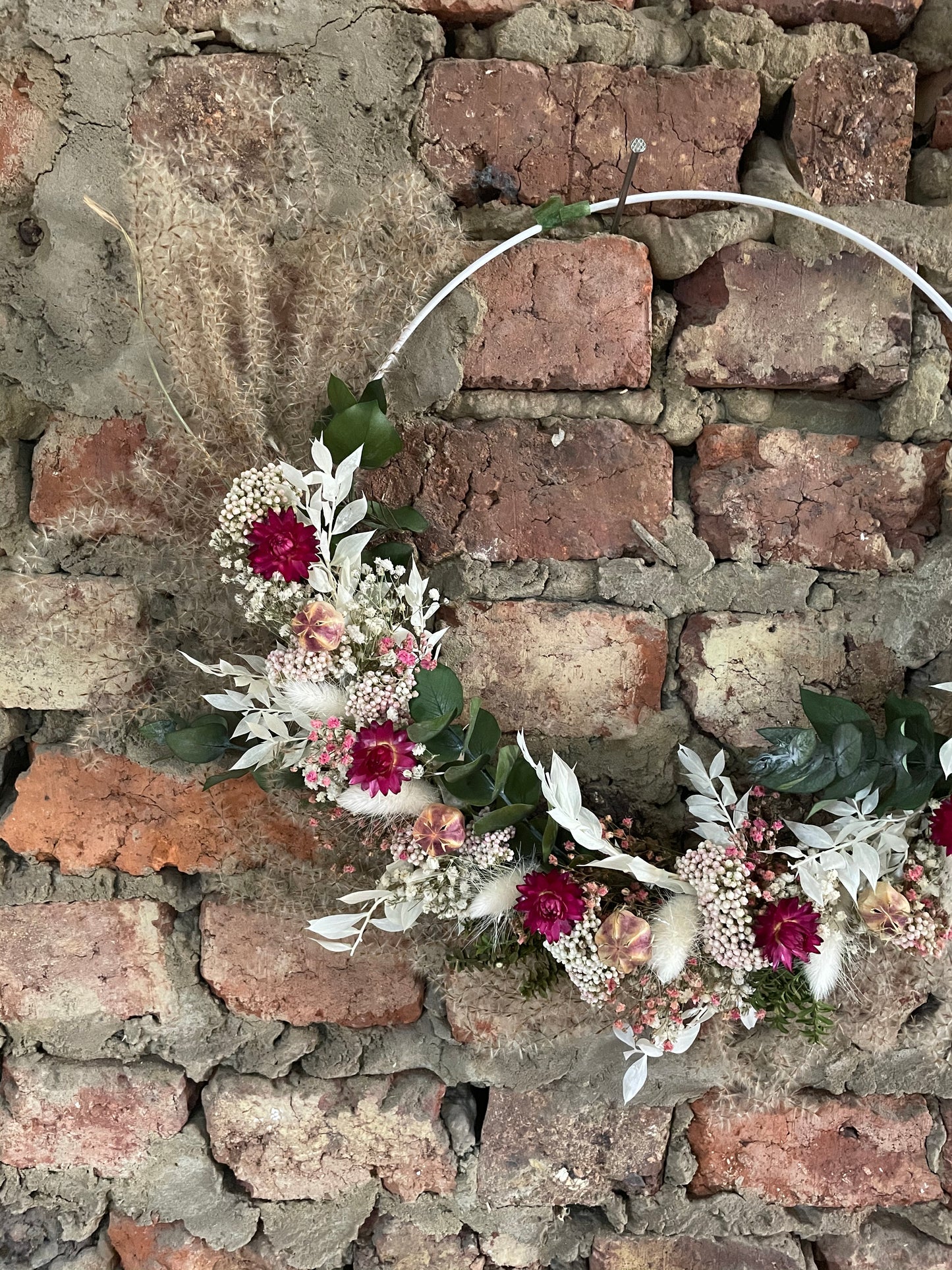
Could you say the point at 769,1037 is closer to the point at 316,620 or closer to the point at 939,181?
the point at 316,620

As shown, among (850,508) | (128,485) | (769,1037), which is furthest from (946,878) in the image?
(128,485)

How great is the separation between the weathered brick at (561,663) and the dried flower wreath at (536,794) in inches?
2.8

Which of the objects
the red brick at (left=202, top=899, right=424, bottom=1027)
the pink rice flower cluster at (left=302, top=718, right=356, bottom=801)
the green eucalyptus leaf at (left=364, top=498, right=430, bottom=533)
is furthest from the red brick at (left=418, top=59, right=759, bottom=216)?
the red brick at (left=202, top=899, right=424, bottom=1027)

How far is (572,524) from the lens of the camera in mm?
891

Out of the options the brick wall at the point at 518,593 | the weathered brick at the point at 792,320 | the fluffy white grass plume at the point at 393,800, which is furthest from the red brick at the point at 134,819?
the weathered brick at the point at 792,320

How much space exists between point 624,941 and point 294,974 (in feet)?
1.30

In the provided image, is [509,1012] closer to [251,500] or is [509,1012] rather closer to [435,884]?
[435,884]

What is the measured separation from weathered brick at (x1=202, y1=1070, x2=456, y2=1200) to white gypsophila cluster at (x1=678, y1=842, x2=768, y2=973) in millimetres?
407

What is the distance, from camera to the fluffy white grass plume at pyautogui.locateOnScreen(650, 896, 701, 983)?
2.59 ft

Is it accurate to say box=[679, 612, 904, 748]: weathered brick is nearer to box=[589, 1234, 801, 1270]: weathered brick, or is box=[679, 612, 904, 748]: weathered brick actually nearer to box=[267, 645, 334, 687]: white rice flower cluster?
box=[267, 645, 334, 687]: white rice flower cluster

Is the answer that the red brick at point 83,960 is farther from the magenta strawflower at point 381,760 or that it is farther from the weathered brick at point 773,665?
the weathered brick at point 773,665

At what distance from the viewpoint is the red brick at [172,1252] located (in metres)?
0.97

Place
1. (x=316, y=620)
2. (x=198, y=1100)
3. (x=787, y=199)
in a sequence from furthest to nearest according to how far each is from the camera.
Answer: (x=198, y=1100), (x=787, y=199), (x=316, y=620)

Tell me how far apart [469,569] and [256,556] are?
228 mm
